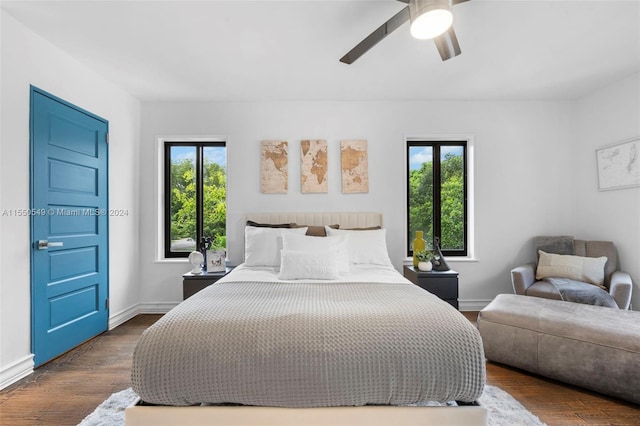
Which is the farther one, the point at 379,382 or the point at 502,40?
the point at 502,40

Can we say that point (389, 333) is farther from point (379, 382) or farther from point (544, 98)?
point (544, 98)

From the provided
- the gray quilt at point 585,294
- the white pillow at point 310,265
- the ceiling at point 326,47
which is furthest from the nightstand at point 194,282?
the gray quilt at point 585,294

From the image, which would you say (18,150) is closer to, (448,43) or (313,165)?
(313,165)

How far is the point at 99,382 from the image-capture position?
2193 millimetres

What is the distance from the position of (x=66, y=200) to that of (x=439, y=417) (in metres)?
3.12

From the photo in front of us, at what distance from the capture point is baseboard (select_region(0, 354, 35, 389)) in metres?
2.10

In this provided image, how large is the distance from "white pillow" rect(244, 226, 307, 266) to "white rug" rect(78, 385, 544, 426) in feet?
4.47

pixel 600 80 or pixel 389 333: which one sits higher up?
pixel 600 80

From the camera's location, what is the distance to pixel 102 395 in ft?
6.67

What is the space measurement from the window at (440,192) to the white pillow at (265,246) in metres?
1.64

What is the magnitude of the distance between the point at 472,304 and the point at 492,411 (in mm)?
2076

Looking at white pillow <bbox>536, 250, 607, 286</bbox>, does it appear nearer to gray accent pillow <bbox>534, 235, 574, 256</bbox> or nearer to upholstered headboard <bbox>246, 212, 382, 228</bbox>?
gray accent pillow <bbox>534, 235, 574, 256</bbox>

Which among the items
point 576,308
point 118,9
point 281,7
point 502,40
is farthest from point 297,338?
point 502,40

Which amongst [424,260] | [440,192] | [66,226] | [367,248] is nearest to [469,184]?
[440,192]
